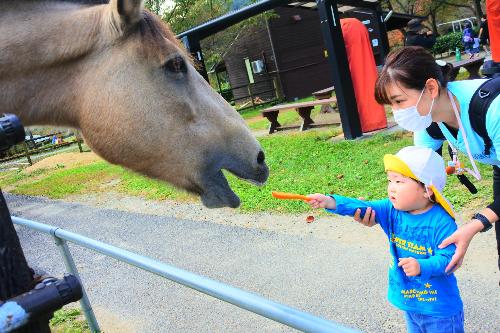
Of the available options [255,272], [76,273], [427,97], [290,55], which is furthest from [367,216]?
[290,55]

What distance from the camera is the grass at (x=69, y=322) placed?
4048mm

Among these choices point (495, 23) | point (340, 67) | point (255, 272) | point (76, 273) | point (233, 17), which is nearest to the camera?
point (76, 273)

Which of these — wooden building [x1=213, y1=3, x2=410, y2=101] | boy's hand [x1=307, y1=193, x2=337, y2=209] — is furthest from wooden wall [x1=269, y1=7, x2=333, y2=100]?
boy's hand [x1=307, y1=193, x2=337, y2=209]

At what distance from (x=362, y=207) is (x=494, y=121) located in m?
0.74

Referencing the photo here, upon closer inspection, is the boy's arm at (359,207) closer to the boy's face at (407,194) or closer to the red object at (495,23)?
the boy's face at (407,194)

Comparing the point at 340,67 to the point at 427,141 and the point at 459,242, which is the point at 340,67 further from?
the point at 459,242

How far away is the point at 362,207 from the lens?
2.33m

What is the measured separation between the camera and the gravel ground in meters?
3.39

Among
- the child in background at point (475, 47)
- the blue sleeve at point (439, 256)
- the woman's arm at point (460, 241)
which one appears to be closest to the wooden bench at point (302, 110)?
the blue sleeve at point (439, 256)

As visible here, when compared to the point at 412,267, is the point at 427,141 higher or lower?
higher

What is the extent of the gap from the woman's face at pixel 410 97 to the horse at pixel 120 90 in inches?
30.5

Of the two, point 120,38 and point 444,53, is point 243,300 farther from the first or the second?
point 444,53

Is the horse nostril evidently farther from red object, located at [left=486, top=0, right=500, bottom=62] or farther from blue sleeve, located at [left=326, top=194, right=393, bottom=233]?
red object, located at [left=486, top=0, right=500, bottom=62]

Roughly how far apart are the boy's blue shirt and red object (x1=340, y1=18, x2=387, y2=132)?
715 cm
